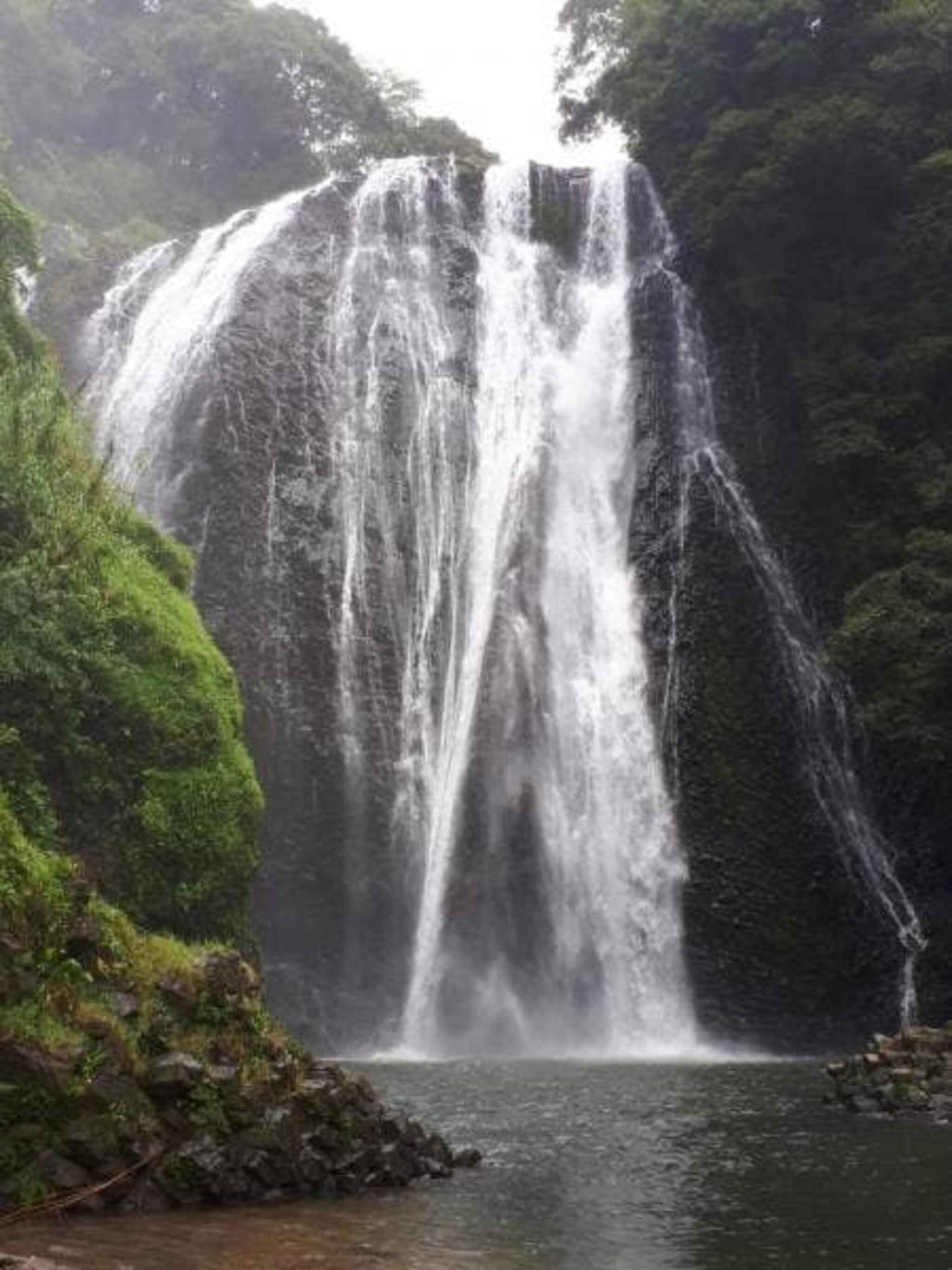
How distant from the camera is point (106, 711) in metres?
12.8

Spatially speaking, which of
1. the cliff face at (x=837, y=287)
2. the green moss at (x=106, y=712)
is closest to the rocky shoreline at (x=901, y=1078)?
the green moss at (x=106, y=712)

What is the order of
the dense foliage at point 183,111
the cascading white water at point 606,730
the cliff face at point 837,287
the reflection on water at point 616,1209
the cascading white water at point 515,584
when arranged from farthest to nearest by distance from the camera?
1. the dense foliage at point 183,111
2. the cliff face at point 837,287
3. the cascading white water at point 606,730
4. the cascading white water at point 515,584
5. the reflection on water at point 616,1209

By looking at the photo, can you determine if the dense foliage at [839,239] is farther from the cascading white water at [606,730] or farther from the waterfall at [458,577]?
the cascading white water at [606,730]

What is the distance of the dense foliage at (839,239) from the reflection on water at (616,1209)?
9605mm

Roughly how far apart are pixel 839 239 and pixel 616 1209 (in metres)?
20.5

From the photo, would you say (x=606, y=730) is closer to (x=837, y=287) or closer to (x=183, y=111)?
(x=837, y=287)

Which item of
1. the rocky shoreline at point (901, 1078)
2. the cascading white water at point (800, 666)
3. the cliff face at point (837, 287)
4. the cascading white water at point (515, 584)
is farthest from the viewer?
the cliff face at point (837, 287)

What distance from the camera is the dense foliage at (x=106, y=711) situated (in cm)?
1195

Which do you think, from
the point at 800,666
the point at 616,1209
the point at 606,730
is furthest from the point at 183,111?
the point at 616,1209

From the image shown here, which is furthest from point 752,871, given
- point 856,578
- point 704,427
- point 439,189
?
point 439,189

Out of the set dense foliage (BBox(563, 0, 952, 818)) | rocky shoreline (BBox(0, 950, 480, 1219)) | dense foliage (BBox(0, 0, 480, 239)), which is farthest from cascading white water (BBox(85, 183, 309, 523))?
rocky shoreline (BBox(0, 950, 480, 1219))

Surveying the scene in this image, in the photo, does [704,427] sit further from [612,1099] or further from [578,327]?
[612,1099]

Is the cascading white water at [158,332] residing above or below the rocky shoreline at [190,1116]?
above

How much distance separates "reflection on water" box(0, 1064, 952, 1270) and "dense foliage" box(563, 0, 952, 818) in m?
9.61
